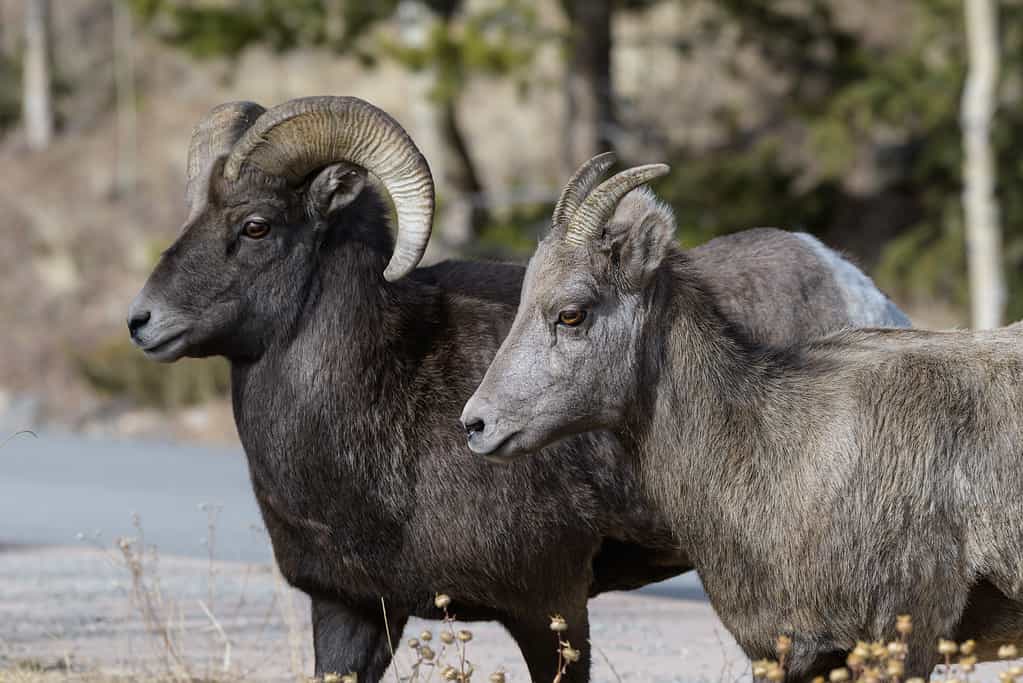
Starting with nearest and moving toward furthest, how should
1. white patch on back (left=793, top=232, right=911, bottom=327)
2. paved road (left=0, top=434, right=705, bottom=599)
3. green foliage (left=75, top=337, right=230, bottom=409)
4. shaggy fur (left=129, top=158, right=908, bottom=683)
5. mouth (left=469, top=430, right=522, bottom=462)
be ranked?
mouth (left=469, top=430, right=522, bottom=462) < shaggy fur (left=129, top=158, right=908, bottom=683) < white patch on back (left=793, top=232, right=911, bottom=327) < paved road (left=0, top=434, right=705, bottom=599) < green foliage (left=75, top=337, right=230, bottom=409)

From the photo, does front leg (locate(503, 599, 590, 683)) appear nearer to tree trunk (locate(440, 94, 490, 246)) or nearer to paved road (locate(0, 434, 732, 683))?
paved road (locate(0, 434, 732, 683))

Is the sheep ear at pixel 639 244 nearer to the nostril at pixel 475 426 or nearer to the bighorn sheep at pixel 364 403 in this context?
the nostril at pixel 475 426

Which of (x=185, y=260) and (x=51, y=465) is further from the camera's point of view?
(x=51, y=465)

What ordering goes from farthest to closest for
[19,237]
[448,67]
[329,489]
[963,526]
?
[19,237], [448,67], [329,489], [963,526]

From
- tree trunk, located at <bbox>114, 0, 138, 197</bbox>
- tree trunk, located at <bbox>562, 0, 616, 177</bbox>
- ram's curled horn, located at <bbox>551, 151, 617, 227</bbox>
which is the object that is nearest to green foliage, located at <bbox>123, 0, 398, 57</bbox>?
tree trunk, located at <bbox>562, 0, 616, 177</bbox>

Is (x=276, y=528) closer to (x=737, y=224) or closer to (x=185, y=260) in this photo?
(x=185, y=260)

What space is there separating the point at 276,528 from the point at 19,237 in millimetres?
34135

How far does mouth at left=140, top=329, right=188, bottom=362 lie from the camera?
661 centimetres

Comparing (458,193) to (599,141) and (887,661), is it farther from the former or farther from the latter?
(887,661)

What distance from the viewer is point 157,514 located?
14977 millimetres

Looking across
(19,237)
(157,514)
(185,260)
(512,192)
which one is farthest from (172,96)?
(185,260)

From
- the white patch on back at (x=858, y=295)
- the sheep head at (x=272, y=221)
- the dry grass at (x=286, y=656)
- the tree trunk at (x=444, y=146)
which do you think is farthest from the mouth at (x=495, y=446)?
the tree trunk at (x=444, y=146)

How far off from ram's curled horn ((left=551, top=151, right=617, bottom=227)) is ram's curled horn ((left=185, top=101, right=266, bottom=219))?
170 centimetres

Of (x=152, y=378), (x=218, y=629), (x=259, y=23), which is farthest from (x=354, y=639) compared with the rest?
(x=152, y=378)
